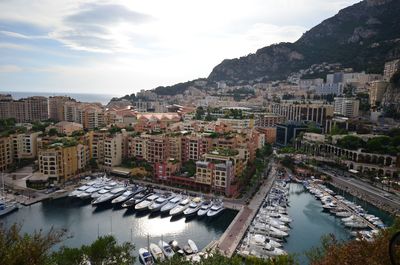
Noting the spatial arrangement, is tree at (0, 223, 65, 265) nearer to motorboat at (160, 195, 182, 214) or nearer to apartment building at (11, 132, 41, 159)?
motorboat at (160, 195, 182, 214)

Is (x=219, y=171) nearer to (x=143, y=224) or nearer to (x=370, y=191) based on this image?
(x=143, y=224)

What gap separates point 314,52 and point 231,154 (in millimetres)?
81669

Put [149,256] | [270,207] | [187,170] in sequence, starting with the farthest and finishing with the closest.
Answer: [187,170], [270,207], [149,256]

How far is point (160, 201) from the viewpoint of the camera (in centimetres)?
2281

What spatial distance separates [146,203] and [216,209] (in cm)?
512

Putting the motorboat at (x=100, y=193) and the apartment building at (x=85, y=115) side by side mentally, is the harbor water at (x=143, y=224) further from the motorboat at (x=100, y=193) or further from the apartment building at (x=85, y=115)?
the apartment building at (x=85, y=115)

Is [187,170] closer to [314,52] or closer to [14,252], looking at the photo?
[14,252]

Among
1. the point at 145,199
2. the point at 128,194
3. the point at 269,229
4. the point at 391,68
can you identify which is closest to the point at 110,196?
the point at 128,194

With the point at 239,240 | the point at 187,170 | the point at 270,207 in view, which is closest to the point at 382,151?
the point at 270,207

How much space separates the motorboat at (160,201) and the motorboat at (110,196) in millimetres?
3433

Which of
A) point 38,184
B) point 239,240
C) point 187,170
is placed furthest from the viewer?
point 187,170

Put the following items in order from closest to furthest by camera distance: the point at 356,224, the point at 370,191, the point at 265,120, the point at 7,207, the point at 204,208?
the point at 356,224, the point at 7,207, the point at 204,208, the point at 370,191, the point at 265,120

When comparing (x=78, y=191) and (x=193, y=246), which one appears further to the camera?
(x=78, y=191)

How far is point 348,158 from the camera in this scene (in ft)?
111
